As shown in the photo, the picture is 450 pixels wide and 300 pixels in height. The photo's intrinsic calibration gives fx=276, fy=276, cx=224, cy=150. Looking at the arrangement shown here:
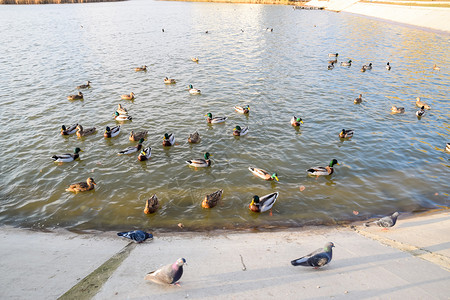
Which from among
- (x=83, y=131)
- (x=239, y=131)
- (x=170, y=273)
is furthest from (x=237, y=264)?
(x=83, y=131)

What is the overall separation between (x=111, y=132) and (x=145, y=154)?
405cm

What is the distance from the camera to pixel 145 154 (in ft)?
54.8

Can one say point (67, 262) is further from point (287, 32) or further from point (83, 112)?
point (287, 32)

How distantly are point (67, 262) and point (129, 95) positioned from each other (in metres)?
18.3

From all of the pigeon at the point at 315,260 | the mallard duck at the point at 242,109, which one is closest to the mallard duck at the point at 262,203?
the pigeon at the point at 315,260

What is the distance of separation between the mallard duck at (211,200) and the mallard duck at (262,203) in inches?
64.6

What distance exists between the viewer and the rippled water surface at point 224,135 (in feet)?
43.8

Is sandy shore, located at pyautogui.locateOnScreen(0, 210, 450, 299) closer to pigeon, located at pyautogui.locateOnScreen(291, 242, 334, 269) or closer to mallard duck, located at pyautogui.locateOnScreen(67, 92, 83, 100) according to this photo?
pigeon, located at pyautogui.locateOnScreen(291, 242, 334, 269)

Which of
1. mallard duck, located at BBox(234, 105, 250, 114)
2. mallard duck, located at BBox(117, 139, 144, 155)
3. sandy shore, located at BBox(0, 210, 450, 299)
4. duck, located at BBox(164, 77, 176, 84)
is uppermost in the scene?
duck, located at BBox(164, 77, 176, 84)

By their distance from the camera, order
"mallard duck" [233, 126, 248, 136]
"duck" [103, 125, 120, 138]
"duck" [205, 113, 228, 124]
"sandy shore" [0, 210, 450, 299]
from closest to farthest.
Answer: "sandy shore" [0, 210, 450, 299] < "duck" [103, 125, 120, 138] < "mallard duck" [233, 126, 248, 136] < "duck" [205, 113, 228, 124]

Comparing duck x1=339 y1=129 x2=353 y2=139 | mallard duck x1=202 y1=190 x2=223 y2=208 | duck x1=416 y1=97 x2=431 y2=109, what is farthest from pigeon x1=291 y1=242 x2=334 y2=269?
duck x1=416 y1=97 x2=431 y2=109

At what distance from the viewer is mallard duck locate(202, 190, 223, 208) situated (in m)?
13.0

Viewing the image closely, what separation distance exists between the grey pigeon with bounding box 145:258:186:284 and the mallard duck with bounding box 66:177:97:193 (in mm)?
8029

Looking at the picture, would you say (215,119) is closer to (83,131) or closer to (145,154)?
(145,154)
